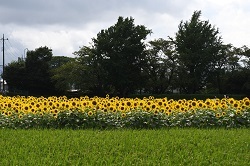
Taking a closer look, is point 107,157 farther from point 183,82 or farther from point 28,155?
point 183,82

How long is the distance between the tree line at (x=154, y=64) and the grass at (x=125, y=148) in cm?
2638

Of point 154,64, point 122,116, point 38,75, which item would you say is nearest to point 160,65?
point 154,64

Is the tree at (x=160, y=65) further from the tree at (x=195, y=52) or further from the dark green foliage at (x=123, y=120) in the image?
the dark green foliage at (x=123, y=120)

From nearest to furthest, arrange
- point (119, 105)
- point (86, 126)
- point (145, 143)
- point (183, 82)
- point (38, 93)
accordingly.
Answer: point (145, 143)
point (86, 126)
point (119, 105)
point (183, 82)
point (38, 93)

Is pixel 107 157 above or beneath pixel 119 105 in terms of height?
beneath

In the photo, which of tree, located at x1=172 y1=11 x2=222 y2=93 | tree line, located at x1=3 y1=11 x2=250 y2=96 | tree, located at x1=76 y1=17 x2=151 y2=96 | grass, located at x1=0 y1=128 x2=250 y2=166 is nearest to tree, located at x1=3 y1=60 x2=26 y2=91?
tree line, located at x1=3 y1=11 x2=250 y2=96

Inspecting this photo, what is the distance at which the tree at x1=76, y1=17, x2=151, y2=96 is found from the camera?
112 ft

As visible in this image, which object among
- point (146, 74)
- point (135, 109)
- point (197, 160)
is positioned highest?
point (146, 74)

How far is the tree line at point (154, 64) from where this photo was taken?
3469cm

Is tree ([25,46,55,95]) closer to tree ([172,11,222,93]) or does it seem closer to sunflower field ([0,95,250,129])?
tree ([172,11,222,93])

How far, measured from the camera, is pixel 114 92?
121 ft

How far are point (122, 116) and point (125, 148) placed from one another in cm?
349

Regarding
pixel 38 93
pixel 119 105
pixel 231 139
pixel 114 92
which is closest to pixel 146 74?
pixel 114 92

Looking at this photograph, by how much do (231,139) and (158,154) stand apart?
2.04 meters
